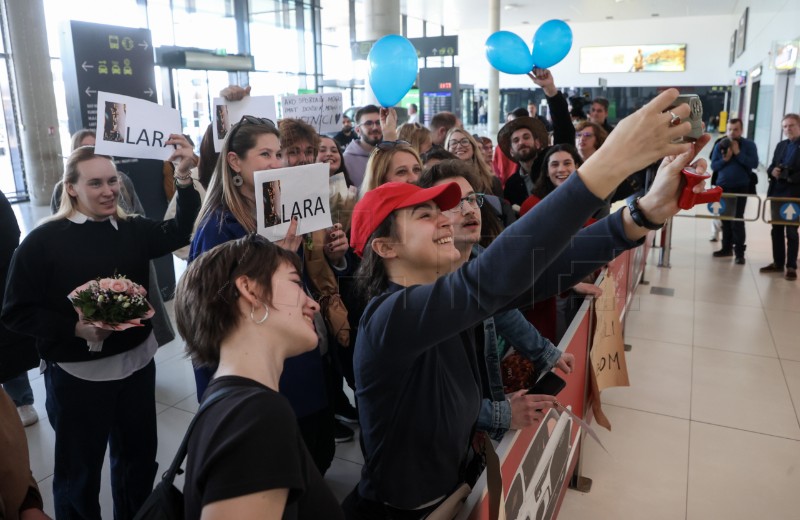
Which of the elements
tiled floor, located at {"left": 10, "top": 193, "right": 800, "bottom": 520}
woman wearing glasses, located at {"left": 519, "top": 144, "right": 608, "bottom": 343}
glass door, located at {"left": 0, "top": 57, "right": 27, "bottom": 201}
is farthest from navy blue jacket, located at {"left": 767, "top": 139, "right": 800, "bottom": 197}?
glass door, located at {"left": 0, "top": 57, "right": 27, "bottom": 201}

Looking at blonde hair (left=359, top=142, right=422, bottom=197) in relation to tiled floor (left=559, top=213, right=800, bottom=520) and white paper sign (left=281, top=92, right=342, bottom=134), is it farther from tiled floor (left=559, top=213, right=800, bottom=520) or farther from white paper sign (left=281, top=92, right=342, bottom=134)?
tiled floor (left=559, top=213, right=800, bottom=520)

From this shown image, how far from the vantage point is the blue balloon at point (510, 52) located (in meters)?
5.91

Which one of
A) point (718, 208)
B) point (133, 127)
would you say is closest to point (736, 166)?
point (718, 208)

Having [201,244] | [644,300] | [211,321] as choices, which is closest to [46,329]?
[201,244]

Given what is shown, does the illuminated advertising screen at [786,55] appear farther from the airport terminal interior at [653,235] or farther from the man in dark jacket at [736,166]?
the man in dark jacket at [736,166]

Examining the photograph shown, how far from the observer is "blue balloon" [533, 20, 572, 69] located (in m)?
5.79

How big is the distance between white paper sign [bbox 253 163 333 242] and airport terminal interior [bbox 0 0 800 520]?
1.34 metres

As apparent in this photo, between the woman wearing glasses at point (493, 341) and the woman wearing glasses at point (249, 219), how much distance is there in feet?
2.26

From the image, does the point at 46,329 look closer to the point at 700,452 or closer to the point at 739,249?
the point at 700,452

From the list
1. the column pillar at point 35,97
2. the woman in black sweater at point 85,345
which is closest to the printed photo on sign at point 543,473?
the woman in black sweater at point 85,345

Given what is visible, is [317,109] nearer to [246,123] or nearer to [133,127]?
[133,127]

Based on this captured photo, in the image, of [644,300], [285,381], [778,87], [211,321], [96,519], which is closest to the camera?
[211,321]

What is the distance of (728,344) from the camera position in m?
5.01

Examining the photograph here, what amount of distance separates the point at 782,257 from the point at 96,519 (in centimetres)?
773
